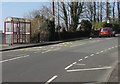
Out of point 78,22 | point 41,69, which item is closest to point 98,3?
point 78,22

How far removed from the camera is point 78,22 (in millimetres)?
49062

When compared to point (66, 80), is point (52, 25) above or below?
above

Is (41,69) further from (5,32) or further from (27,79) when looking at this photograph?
(5,32)

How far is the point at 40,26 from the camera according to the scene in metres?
32.2

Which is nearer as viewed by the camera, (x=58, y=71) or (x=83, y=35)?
(x=58, y=71)

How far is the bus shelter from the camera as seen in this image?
27859 mm

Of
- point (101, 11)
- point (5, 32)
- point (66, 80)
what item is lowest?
point (66, 80)

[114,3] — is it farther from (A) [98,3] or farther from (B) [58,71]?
(B) [58,71]

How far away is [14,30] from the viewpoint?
28297 millimetres

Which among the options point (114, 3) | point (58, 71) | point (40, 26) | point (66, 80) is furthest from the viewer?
point (114, 3)

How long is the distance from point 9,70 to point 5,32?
1847 cm

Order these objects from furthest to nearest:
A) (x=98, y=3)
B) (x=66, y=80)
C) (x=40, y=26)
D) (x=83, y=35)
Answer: (x=98, y=3) < (x=83, y=35) < (x=40, y=26) < (x=66, y=80)

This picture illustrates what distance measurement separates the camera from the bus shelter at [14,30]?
27859mm

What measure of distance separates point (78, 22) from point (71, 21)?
1.85m
